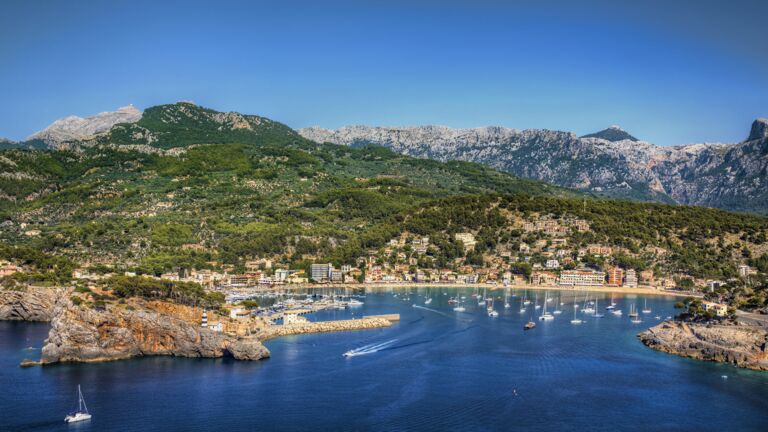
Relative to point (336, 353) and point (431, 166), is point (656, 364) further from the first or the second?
point (431, 166)

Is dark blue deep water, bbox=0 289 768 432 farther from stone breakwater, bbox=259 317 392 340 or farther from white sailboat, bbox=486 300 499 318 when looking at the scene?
white sailboat, bbox=486 300 499 318

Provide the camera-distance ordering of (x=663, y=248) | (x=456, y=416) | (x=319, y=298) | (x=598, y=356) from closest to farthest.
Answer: (x=456, y=416) → (x=598, y=356) → (x=319, y=298) → (x=663, y=248)

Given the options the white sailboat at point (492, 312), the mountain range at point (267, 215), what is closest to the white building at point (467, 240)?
the mountain range at point (267, 215)

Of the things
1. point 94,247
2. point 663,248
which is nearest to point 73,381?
point 94,247

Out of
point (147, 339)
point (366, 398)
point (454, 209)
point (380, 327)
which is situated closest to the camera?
point (366, 398)

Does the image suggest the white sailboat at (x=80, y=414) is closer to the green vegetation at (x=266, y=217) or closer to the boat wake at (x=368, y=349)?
the green vegetation at (x=266, y=217)

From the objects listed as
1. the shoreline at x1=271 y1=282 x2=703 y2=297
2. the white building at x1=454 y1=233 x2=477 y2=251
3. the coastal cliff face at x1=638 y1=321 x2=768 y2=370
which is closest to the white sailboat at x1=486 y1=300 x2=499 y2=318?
the coastal cliff face at x1=638 y1=321 x2=768 y2=370

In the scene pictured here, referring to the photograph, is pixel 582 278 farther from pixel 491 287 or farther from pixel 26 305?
pixel 26 305
